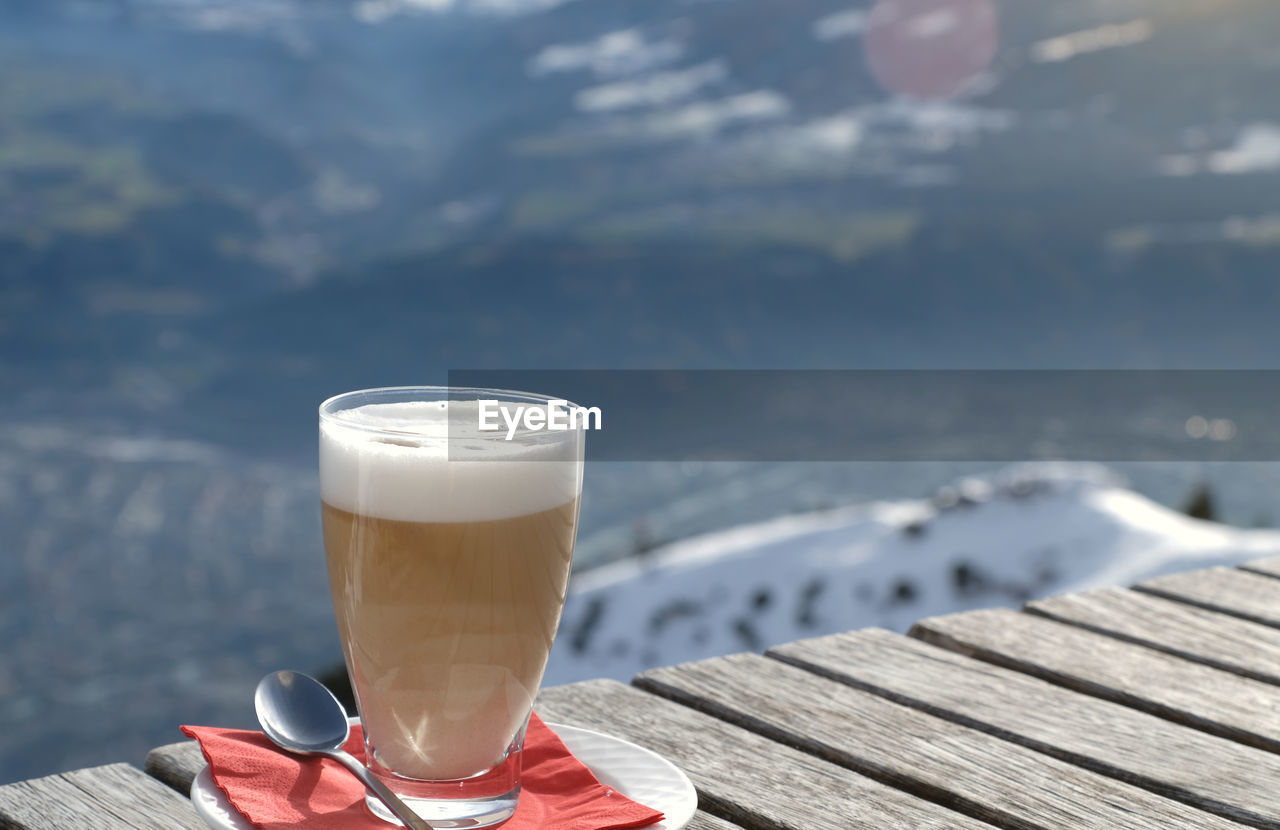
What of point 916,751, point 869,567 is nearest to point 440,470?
point 916,751

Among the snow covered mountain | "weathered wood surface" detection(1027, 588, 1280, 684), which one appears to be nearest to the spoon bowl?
"weathered wood surface" detection(1027, 588, 1280, 684)

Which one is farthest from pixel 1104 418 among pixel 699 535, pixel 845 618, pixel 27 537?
pixel 27 537

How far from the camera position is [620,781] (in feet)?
2.51

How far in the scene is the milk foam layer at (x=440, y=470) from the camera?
0.78m

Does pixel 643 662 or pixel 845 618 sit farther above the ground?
pixel 845 618

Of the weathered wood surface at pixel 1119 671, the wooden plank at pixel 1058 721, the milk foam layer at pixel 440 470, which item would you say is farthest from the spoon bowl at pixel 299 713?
the weathered wood surface at pixel 1119 671

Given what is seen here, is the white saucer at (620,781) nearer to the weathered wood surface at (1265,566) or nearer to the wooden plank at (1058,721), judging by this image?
the wooden plank at (1058,721)

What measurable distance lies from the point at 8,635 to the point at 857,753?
926 centimetres

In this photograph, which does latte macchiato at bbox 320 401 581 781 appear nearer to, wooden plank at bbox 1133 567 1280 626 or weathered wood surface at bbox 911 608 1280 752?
weathered wood surface at bbox 911 608 1280 752

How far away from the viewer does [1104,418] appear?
9.39m

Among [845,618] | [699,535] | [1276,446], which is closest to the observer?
[845,618]

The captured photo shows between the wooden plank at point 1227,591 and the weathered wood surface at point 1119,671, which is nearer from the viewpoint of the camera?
the weathered wood surface at point 1119,671

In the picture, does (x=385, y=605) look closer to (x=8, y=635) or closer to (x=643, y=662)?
(x=643, y=662)

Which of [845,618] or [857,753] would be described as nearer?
[857,753]
